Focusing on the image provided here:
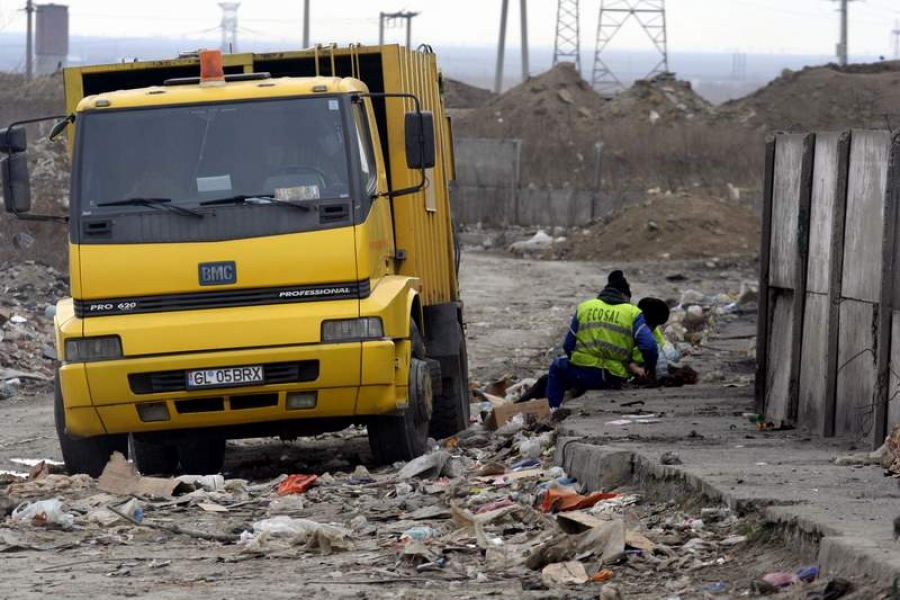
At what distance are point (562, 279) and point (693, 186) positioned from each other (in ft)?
44.4

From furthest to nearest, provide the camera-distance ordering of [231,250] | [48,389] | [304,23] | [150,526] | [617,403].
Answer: [304,23] < [48,389] < [617,403] < [231,250] < [150,526]

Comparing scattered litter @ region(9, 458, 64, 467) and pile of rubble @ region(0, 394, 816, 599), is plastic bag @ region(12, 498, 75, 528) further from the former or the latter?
scattered litter @ region(9, 458, 64, 467)

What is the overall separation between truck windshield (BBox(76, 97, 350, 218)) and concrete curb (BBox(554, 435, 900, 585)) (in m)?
2.13

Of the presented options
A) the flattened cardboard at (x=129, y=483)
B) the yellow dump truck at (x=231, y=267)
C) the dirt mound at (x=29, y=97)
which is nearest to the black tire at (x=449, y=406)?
the yellow dump truck at (x=231, y=267)

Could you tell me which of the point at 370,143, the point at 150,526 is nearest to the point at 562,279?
the point at 370,143

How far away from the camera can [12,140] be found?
9172 mm

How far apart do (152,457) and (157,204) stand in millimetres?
1945

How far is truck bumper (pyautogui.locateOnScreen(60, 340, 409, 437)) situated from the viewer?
8.92 metres

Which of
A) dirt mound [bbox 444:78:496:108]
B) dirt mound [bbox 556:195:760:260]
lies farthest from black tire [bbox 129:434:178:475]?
dirt mound [bbox 444:78:496:108]

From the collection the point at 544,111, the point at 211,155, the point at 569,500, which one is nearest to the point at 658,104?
the point at 544,111

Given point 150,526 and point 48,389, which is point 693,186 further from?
point 150,526

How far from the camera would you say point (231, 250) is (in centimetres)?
899

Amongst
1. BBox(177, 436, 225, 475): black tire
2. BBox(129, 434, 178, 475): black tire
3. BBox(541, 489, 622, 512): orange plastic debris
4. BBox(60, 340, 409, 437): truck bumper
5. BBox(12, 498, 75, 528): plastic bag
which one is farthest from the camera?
BBox(177, 436, 225, 475): black tire

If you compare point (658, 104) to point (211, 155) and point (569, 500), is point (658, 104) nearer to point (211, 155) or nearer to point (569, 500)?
point (211, 155)
